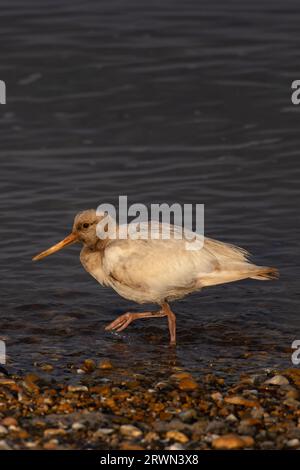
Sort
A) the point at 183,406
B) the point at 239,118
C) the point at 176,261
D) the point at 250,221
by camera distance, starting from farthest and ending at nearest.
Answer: the point at 239,118
the point at 250,221
the point at 176,261
the point at 183,406

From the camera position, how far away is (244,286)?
1133 cm

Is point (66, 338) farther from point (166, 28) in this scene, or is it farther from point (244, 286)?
point (166, 28)

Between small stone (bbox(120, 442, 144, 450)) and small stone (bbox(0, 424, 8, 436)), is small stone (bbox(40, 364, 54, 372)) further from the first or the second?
small stone (bbox(120, 442, 144, 450))

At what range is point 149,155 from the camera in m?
15.2

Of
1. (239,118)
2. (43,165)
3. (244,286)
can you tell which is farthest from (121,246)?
(239,118)

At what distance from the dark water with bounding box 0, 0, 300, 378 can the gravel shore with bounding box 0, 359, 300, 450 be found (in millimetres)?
578

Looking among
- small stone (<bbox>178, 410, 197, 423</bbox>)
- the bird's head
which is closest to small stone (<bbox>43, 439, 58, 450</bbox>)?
small stone (<bbox>178, 410, 197, 423</bbox>)

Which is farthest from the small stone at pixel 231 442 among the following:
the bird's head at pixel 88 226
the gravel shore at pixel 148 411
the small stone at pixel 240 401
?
the bird's head at pixel 88 226

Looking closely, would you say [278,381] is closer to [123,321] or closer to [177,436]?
[177,436]

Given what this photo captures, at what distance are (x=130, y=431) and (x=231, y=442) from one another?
75 cm

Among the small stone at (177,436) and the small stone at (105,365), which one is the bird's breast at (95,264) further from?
the small stone at (177,436)

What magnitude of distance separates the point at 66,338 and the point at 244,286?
2554mm

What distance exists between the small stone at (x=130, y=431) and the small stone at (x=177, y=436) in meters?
0.21

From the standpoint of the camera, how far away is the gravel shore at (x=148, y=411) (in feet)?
22.5
